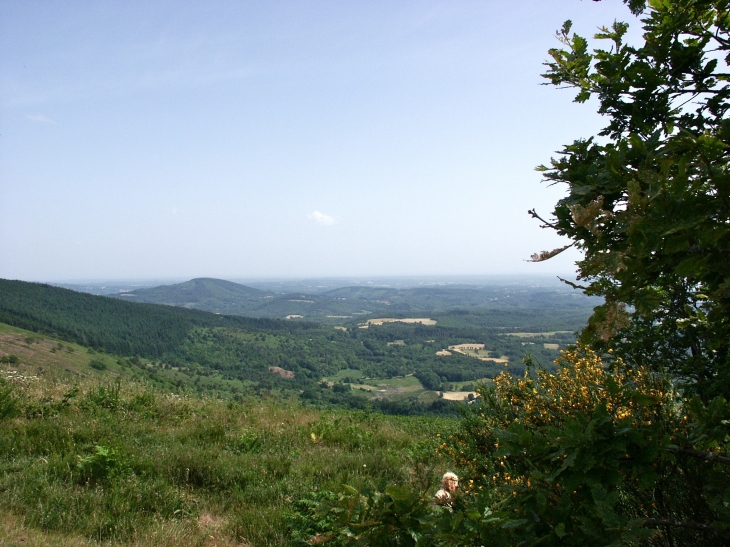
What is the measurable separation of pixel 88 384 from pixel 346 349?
119463 mm

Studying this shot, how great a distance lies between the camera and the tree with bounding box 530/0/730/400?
4.43 feet

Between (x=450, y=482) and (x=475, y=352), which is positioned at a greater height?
(x=450, y=482)

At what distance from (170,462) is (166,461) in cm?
6

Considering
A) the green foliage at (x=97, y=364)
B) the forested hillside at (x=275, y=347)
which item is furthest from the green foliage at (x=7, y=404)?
the forested hillside at (x=275, y=347)

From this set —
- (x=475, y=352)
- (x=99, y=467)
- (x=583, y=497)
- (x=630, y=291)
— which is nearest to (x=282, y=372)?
(x=475, y=352)

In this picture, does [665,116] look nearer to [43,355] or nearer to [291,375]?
[43,355]

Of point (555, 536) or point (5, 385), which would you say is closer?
point (555, 536)

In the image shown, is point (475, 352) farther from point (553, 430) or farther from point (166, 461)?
point (553, 430)

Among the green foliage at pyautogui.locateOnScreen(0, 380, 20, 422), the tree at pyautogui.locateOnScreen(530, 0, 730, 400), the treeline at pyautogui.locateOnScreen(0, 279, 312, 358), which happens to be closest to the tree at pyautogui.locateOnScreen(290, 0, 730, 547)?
the tree at pyautogui.locateOnScreen(530, 0, 730, 400)

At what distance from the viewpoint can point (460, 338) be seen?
446 ft

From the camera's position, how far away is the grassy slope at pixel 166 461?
386cm

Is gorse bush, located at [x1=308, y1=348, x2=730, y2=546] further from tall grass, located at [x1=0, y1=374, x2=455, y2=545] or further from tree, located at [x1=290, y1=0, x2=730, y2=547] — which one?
tall grass, located at [x1=0, y1=374, x2=455, y2=545]

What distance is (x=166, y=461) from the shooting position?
528 centimetres

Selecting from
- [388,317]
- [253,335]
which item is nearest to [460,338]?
[388,317]
